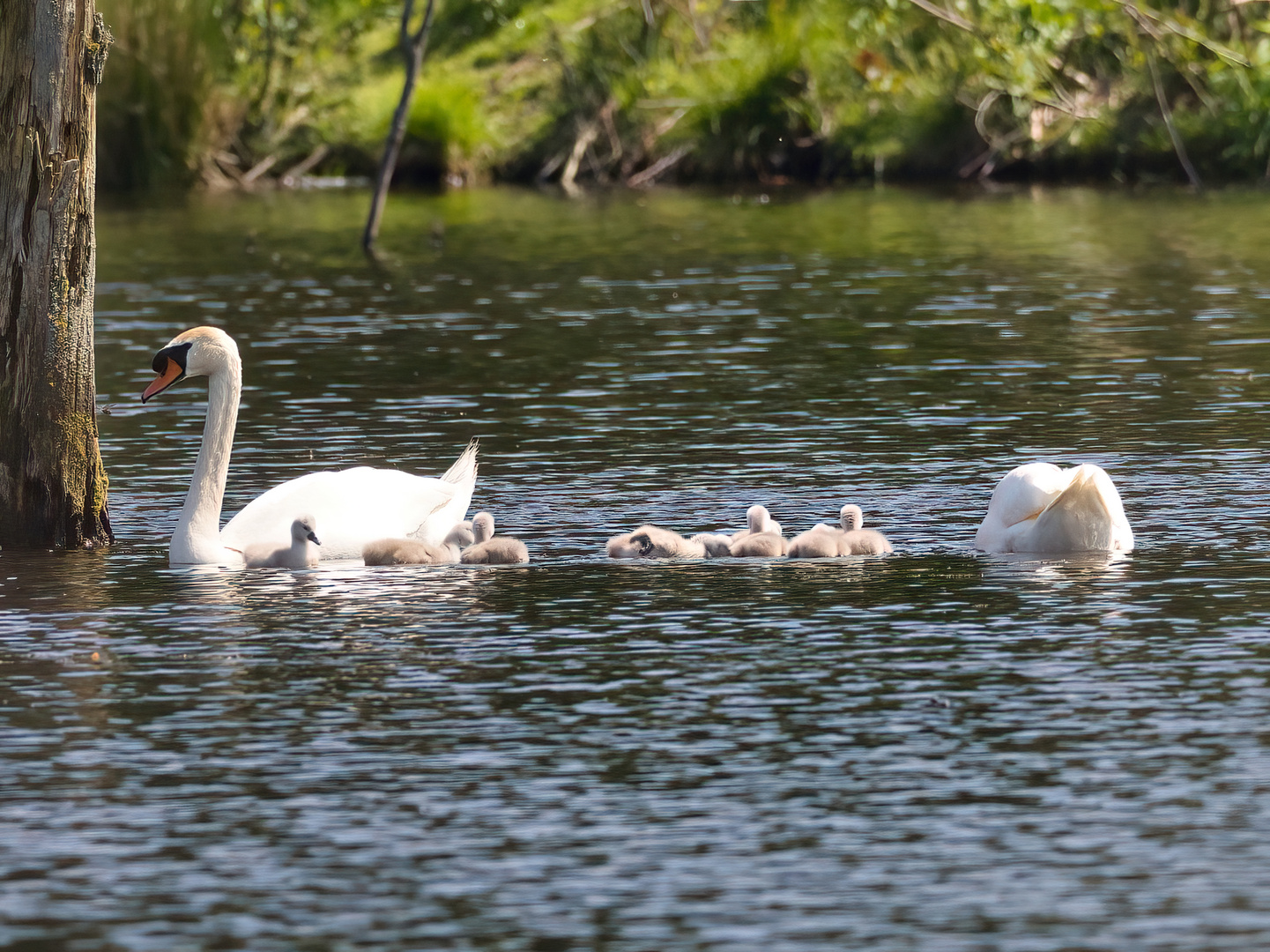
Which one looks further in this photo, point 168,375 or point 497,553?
point 168,375

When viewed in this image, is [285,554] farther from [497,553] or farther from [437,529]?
[497,553]

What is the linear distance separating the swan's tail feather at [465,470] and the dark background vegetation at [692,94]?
30401 millimetres

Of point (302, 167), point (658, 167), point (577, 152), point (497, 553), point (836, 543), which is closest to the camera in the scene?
point (836, 543)

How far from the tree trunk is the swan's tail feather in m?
1.94

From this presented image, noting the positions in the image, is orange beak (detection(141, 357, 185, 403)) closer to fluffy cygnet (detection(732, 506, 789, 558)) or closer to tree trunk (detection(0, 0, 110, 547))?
tree trunk (detection(0, 0, 110, 547))

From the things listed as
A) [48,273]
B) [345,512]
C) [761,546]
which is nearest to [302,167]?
[48,273]

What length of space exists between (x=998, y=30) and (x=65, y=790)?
127 feet

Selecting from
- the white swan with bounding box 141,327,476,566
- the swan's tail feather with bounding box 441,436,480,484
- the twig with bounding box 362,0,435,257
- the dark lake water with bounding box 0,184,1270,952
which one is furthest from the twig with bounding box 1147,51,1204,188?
the white swan with bounding box 141,327,476,566

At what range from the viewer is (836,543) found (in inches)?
467

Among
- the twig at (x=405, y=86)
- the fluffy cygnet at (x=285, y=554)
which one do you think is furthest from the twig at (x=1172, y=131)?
A: the fluffy cygnet at (x=285, y=554)

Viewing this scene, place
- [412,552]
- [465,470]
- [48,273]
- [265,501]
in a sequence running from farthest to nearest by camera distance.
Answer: [465,470], [48,273], [265,501], [412,552]

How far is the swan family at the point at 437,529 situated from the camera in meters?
11.8

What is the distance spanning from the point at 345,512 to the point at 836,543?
8.29 ft

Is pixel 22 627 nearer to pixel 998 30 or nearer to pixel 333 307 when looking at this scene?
pixel 333 307
